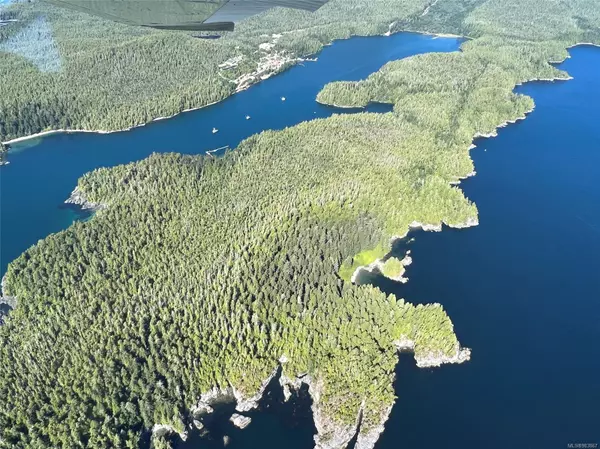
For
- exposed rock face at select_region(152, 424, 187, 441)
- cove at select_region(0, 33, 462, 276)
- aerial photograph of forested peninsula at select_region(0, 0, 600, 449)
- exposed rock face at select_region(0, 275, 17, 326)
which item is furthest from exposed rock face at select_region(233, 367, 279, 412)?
cove at select_region(0, 33, 462, 276)

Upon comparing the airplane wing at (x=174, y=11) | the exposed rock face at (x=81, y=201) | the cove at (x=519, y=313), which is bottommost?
the cove at (x=519, y=313)

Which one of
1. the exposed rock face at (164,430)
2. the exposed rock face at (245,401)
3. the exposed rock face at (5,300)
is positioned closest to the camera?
the exposed rock face at (164,430)

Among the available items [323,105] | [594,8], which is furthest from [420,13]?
[323,105]

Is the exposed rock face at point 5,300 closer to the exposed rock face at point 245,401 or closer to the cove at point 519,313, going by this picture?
the exposed rock face at point 245,401

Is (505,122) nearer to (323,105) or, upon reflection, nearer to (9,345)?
(323,105)

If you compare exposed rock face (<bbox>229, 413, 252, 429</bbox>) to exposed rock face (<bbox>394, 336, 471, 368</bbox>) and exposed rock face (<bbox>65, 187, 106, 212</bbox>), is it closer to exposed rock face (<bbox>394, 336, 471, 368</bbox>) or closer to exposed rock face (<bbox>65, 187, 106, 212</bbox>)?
exposed rock face (<bbox>394, 336, 471, 368</bbox>)

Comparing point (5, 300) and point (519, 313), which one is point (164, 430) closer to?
point (5, 300)

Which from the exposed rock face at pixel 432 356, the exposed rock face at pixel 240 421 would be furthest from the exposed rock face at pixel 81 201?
the exposed rock face at pixel 432 356

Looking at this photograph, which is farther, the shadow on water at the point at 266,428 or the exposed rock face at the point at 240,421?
the exposed rock face at the point at 240,421
